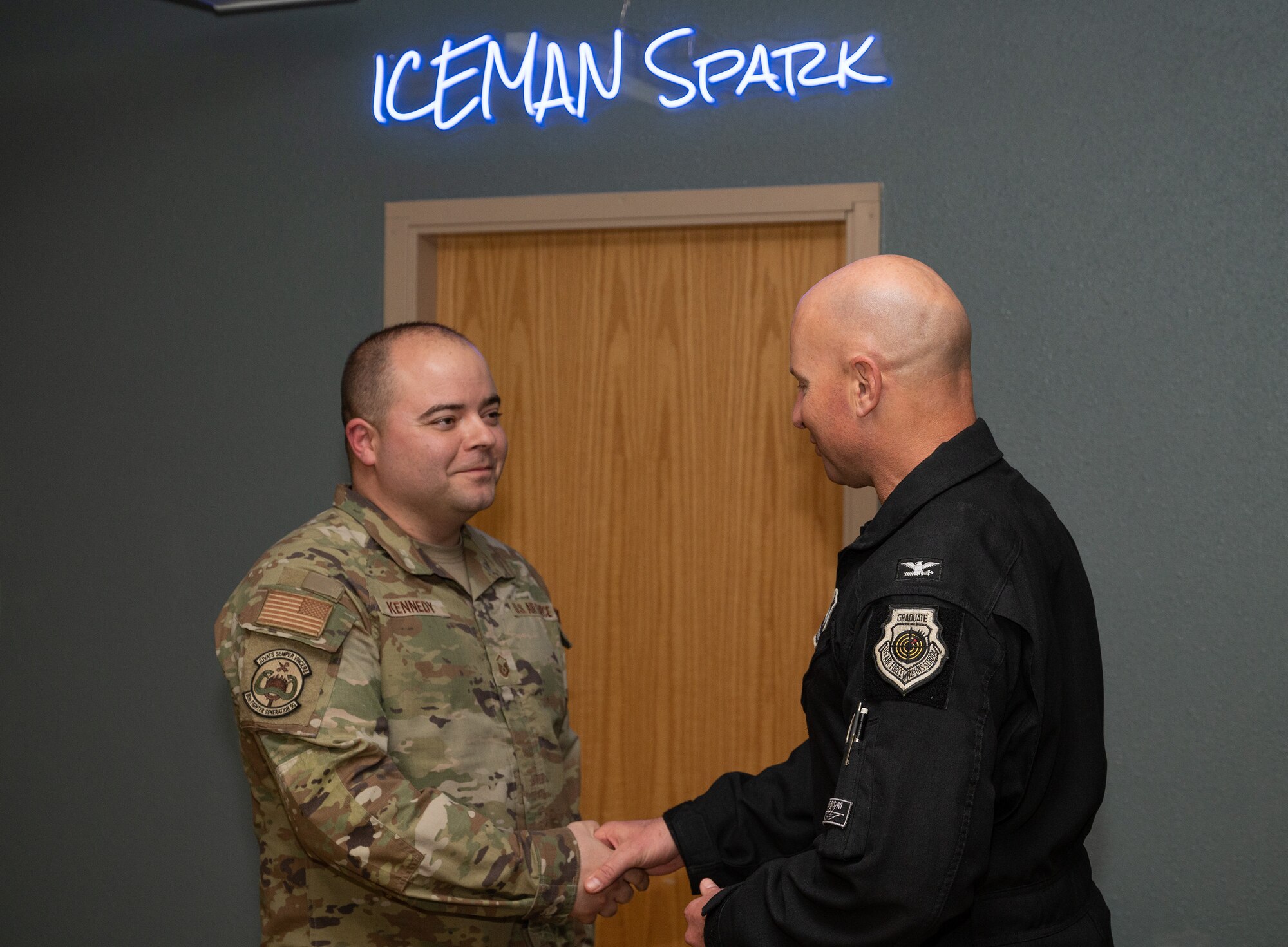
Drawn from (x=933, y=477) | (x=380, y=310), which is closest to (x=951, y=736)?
(x=933, y=477)

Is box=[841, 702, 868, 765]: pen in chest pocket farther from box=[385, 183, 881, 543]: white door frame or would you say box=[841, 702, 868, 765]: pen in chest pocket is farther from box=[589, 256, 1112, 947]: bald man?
box=[385, 183, 881, 543]: white door frame

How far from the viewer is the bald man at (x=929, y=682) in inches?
49.3

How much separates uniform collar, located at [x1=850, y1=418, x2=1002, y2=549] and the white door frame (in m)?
1.13

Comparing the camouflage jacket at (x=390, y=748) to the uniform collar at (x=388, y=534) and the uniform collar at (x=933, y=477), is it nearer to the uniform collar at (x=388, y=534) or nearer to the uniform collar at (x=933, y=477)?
the uniform collar at (x=388, y=534)

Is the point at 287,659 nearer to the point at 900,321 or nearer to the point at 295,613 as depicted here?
the point at 295,613

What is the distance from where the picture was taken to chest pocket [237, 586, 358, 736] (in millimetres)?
1637

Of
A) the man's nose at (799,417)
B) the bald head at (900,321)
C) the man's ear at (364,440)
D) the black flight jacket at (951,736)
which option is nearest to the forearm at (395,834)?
the black flight jacket at (951,736)

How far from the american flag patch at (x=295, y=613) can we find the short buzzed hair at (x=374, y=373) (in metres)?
0.37

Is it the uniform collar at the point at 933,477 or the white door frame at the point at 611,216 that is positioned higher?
the white door frame at the point at 611,216

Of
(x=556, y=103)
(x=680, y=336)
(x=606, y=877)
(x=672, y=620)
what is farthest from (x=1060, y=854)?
(x=556, y=103)

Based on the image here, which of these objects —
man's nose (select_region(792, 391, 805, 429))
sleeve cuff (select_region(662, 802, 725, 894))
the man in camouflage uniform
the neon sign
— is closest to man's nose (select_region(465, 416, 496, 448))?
the man in camouflage uniform

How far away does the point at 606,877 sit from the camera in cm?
A: 180

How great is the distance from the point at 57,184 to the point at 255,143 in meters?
0.59

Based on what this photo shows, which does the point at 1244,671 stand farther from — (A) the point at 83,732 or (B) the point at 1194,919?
(A) the point at 83,732
